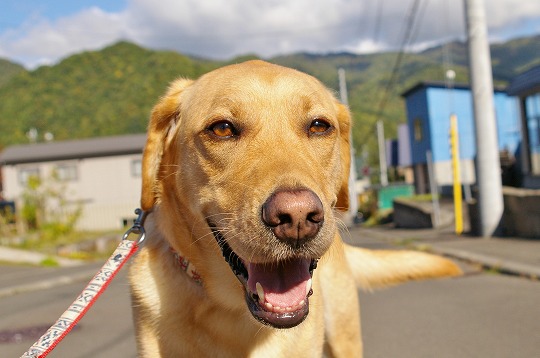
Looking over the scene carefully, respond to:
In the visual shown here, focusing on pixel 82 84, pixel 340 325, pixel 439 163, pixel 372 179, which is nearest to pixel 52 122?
pixel 82 84

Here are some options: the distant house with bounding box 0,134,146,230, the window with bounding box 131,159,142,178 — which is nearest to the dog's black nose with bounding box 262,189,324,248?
the distant house with bounding box 0,134,146,230

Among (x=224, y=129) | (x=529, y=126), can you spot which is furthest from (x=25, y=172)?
(x=224, y=129)

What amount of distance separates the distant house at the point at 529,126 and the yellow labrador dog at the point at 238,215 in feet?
57.3

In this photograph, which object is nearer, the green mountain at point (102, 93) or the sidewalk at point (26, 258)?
the sidewalk at point (26, 258)

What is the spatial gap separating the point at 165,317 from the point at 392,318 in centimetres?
370

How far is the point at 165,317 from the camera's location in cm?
273

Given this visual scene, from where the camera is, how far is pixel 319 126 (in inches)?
116

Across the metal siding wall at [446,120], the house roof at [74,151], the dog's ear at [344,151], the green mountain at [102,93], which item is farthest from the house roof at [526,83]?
the green mountain at [102,93]

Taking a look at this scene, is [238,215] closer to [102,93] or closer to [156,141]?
[156,141]

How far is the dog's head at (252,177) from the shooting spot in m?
2.29

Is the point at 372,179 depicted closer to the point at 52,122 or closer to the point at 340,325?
the point at 52,122

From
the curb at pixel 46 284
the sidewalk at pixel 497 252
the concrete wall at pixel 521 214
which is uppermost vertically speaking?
the concrete wall at pixel 521 214

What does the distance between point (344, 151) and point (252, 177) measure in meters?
1.20

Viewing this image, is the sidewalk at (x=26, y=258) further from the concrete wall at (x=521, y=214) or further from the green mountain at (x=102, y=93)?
the green mountain at (x=102, y=93)
